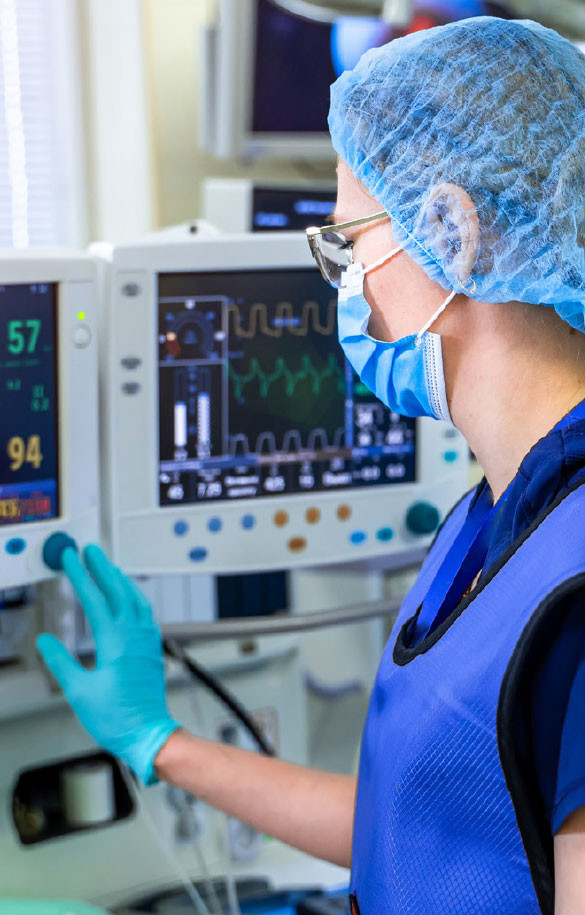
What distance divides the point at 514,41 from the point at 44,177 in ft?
8.29

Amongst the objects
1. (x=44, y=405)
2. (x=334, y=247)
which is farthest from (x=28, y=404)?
(x=334, y=247)

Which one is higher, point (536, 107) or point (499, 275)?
point (536, 107)

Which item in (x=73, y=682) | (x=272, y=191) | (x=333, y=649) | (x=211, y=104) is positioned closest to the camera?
(x=73, y=682)

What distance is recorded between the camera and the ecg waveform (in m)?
1.55

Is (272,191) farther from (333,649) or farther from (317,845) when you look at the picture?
(317,845)

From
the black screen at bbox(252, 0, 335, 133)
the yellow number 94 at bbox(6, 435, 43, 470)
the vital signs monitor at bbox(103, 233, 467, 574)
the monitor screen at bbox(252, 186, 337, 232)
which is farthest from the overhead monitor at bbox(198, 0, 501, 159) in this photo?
the yellow number 94 at bbox(6, 435, 43, 470)

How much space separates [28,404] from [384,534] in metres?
0.61

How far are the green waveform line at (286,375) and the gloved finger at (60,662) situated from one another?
44cm

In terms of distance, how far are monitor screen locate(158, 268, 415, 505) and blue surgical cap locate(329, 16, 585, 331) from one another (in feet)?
1.80

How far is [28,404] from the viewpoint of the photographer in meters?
1.40

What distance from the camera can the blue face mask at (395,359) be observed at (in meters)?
0.99

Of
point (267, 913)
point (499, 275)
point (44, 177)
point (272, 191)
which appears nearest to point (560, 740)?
point (499, 275)

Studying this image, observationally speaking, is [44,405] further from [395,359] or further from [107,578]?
[395,359]

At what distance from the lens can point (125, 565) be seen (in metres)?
1.52
